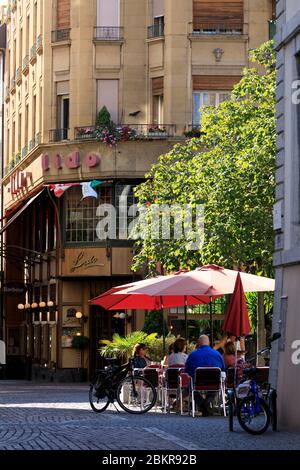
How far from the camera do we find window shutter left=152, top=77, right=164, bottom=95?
48.6 meters

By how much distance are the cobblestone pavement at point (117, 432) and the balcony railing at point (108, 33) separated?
23.2 meters

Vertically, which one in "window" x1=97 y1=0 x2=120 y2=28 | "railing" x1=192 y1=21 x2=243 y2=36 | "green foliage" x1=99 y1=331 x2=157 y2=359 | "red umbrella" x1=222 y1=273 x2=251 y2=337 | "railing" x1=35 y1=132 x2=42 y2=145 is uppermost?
"window" x1=97 y1=0 x2=120 y2=28

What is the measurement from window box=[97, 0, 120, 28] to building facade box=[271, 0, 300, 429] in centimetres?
2795

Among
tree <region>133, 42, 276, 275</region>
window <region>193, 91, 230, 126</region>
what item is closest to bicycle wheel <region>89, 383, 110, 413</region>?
tree <region>133, 42, 276, 275</region>

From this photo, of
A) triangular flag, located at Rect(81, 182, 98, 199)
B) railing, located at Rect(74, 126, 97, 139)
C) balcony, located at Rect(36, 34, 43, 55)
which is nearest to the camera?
triangular flag, located at Rect(81, 182, 98, 199)

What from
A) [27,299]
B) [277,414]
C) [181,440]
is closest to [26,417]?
[277,414]

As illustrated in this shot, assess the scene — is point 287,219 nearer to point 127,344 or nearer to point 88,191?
point 127,344

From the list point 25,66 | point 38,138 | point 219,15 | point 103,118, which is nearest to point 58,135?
point 38,138

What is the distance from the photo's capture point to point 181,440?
17.6 meters

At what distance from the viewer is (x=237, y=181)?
34.3 metres

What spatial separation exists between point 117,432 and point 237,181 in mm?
15617

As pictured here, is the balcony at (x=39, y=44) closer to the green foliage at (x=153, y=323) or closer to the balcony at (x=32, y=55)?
the balcony at (x=32, y=55)

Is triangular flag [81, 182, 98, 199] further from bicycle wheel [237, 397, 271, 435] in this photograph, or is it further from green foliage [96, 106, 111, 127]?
bicycle wheel [237, 397, 271, 435]

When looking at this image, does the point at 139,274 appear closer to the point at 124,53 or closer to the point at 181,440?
the point at 124,53
